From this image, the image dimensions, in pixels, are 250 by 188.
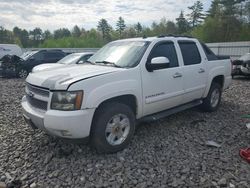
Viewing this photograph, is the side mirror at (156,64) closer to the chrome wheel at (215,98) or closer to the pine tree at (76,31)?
the chrome wheel at (215,98)

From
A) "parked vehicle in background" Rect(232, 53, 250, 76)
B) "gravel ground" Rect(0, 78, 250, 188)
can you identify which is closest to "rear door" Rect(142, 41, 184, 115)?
"gravel ground" Rect(0, 78, 250, 188)

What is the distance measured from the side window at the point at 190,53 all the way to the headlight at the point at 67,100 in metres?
2.70

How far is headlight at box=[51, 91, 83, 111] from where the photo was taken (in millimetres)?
3414

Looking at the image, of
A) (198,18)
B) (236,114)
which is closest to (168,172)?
(236,114)

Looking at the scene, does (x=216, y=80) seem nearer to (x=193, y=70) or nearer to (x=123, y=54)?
(x=193, y=70)

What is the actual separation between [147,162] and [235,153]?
4.87ft

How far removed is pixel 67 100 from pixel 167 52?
2.38m

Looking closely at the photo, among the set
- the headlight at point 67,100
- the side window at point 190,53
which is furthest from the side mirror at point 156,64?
the headlight at point 67,100

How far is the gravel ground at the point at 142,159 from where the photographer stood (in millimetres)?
3314

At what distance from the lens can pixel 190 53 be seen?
5473 millimetres

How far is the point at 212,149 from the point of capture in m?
4.18

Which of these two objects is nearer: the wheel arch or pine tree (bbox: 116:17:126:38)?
the wheel arch

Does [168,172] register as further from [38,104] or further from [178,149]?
[38,104]

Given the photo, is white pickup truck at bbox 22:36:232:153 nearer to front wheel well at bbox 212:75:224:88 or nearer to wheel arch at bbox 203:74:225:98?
wheel arch at bbox 203:74:225:98
